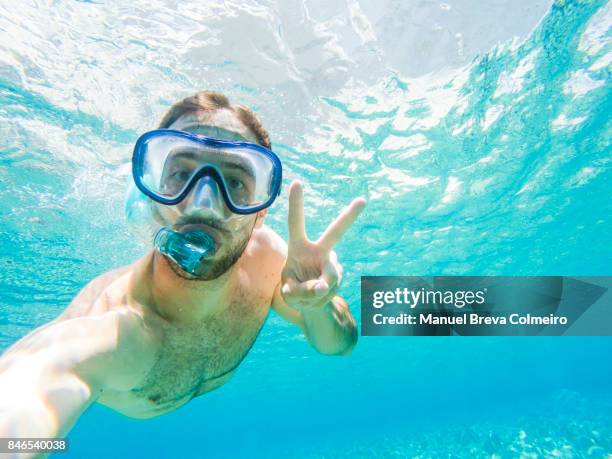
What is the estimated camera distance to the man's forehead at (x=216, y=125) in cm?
317

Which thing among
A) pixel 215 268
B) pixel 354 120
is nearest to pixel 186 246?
pixel 215 268

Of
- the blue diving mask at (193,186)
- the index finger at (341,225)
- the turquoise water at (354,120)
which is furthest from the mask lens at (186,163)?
the turquoise water at (354,120)

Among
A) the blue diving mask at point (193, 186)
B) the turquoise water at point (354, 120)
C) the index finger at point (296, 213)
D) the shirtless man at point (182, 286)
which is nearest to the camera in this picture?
the shirtless man at point (182, 286)

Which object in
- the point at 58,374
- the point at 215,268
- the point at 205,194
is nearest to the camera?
the point at 58,374

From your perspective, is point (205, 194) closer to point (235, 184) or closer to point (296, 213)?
point (235, 184)

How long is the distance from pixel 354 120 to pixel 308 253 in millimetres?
7572

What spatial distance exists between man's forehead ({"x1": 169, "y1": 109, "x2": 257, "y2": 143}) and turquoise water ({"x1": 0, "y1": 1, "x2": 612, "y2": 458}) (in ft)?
15.7

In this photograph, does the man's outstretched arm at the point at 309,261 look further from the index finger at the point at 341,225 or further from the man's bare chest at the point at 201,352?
the man's bare chest at the point at 201,352

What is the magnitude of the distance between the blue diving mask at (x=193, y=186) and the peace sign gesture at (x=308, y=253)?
319 mm

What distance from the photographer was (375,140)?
34.3ft

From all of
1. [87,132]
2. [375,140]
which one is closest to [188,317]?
[87,132]

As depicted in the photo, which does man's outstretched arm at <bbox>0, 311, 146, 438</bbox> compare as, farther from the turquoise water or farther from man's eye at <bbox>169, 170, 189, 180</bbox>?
the turquoise water

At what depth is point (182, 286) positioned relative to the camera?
3080mm

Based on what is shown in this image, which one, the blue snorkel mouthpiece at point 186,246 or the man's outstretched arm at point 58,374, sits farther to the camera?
the blue snorkel mouthpiece at point 186,246
